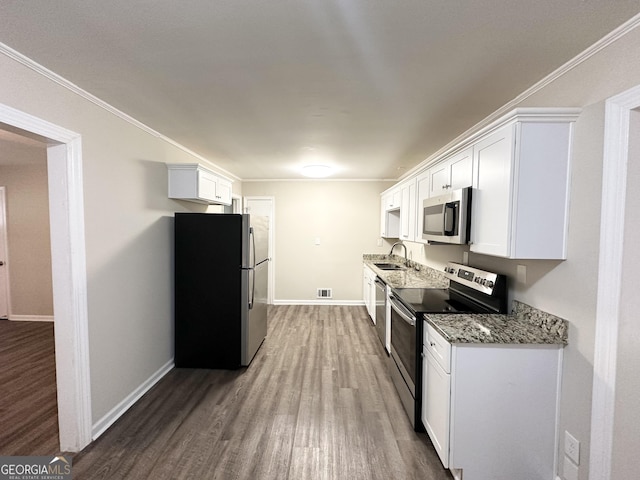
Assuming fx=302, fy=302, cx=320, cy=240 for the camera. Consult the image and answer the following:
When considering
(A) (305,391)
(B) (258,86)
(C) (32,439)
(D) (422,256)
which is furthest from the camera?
(D) (422,256)

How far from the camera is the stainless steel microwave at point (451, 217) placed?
82.4 inches

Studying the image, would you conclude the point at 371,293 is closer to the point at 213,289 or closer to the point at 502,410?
the point at 213,289

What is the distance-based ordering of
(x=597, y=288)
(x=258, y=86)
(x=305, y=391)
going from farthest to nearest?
1. (x=305, y=391)
2. (x=258, y=86)
3. (x=597, y=288)

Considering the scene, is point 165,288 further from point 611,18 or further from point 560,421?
point 611,18

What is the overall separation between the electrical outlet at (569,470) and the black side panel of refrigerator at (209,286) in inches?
106

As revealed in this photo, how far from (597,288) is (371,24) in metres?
1.64

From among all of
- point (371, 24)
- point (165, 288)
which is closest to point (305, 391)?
point (165, 288)

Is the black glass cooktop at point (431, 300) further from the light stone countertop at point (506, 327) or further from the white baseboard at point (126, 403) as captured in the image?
the white baseboard at point (126, 403)

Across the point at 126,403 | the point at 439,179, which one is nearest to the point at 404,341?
the point at 439,179

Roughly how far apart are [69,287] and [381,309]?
2987 mm

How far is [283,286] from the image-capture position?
19.1ft

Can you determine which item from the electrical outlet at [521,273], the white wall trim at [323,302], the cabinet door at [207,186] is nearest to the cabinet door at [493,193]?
the electrical outlet at [521,273]

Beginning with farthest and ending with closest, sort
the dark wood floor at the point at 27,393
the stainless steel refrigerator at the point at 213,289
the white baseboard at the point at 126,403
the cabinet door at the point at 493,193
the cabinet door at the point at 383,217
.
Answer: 1. the cabinet door at the point at 383,217
2. the stainless steel refrigerator at the point at 213,289
3. the white baseboard at the point at 126,403
4. the dark wood floor at the point at 27,393
5. the cabinet door at the point at 493,193

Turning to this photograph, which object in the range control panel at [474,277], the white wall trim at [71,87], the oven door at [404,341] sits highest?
the white wall trim at [71,87]
